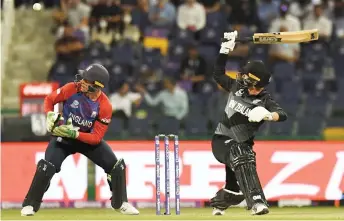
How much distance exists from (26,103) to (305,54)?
6.29 m

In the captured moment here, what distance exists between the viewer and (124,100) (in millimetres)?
18797

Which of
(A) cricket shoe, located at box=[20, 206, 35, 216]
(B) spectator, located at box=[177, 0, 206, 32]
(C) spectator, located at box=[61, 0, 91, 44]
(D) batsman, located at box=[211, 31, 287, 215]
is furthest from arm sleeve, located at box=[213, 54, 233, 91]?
(C) spectator, located at box=[61, 0, 91, 44]

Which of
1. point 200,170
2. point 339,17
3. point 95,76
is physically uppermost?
point 339,17

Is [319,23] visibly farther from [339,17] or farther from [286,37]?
[286,37]

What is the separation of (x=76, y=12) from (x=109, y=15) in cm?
81

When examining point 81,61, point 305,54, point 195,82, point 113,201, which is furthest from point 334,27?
point 113,201

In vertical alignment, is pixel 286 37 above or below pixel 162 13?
below

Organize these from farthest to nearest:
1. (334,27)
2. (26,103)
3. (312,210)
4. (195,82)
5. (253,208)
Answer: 1. (334,27)
2. (195,82)
3. (26,103)
4. (312,210)
5. (253,208)

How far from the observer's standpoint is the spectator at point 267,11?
2141 centimetres

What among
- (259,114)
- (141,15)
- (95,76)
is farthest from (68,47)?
(259,114)

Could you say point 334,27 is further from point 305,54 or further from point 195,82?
point 195,82

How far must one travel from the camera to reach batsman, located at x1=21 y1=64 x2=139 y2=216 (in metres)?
12.2

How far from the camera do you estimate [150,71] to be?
65.7 ft

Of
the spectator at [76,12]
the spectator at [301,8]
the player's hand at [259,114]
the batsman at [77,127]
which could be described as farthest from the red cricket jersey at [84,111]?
the spectator at [301,8]
